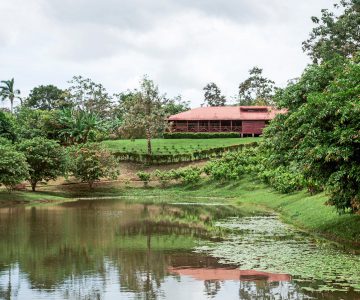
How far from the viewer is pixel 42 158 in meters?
54.9

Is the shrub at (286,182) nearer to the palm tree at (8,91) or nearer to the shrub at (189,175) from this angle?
the shrub at (189,175)

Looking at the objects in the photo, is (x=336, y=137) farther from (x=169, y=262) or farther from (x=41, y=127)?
(x=41, y=127)

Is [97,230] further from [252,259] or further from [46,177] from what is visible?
[46,177]

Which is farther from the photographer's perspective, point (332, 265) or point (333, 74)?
point (333, 74)

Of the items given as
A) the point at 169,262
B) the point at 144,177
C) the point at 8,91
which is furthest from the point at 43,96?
the point at 169,262

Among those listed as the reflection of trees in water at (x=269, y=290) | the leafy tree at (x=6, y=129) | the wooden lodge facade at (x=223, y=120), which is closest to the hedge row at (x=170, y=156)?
the leafy tree at (x=6, y=129)

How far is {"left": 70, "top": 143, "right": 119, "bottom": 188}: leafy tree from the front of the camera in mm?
59938

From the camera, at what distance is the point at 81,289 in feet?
47.7

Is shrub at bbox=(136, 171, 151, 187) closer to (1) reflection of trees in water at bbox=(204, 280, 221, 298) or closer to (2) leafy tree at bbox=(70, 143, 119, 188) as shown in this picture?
(2) leafy tree at bbox=(70, 143, 119, 188)

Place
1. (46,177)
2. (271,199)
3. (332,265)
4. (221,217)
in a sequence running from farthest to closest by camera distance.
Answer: (46,177) → (271,199) → (221,217) → (332,265)

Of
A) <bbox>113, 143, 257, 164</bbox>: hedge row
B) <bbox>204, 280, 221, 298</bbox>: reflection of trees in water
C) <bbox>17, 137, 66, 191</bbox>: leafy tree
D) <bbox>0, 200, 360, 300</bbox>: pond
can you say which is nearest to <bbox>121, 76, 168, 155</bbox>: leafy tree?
<bbox>113, 143, 257, 164</bbox>: hedge row

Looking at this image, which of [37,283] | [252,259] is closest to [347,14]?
[252,259]

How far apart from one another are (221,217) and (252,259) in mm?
16558

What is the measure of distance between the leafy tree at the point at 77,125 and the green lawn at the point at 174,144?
426 centimetres
